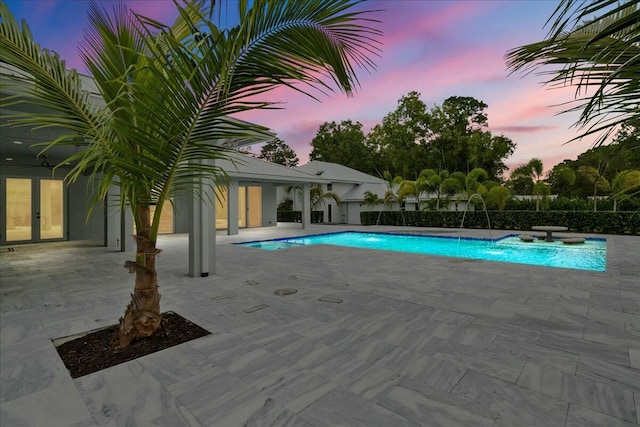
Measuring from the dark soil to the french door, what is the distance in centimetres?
1149

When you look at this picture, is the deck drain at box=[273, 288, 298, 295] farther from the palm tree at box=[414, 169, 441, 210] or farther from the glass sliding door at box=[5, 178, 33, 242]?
the palm tree at box=[414, 169, 441, 210]

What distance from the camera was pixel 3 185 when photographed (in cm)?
1127

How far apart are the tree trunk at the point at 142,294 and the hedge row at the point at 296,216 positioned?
20.8 metres

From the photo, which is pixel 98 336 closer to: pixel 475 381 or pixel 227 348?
pixel 227 348

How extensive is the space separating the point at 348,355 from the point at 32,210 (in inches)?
543

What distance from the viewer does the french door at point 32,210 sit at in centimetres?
1134

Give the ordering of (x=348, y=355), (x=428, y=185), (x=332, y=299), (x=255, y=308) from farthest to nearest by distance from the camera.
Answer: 1. (x=428, y=185)
2. (x=332, y=299)
3. (x=255, y=308)
4. (x=348, y=355)

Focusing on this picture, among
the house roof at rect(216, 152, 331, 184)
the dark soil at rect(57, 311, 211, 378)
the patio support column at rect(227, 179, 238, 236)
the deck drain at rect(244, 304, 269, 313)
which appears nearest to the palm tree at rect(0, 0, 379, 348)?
the dark soil at rect(57, 311, 211, 378)

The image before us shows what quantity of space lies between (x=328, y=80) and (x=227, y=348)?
2564mm

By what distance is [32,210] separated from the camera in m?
11.7

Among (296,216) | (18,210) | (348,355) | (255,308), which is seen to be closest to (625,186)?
(348,355)

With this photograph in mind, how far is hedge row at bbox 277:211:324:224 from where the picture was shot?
24.1 m

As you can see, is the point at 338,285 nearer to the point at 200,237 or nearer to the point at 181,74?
the point at 200,237

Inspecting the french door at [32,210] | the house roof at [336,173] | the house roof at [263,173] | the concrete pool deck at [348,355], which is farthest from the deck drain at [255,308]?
the house roof at [336,173]
